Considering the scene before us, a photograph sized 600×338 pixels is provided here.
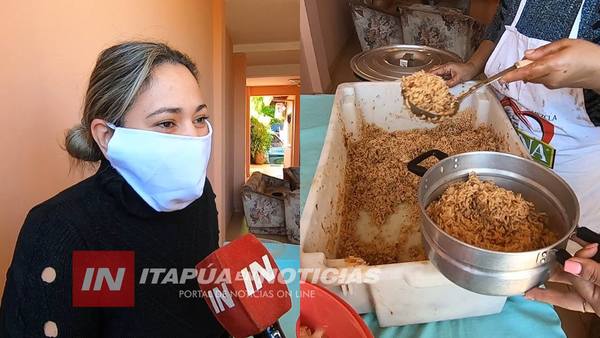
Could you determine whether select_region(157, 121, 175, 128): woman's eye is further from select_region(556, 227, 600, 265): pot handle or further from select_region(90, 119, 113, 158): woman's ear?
select_region(556, 227, 600, 265): pot handle

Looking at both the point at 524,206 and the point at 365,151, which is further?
the point at 365,151

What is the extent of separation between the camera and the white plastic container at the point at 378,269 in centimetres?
57

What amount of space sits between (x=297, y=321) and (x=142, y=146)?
0.25 m

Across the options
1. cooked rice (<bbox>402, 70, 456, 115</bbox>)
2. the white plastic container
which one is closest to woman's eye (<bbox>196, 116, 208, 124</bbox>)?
the white plastic container

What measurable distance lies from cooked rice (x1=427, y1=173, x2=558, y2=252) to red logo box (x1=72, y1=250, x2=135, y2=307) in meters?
0.43

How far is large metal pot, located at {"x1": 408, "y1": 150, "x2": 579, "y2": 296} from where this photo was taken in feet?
1.71

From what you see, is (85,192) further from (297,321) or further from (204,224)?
(297,321)

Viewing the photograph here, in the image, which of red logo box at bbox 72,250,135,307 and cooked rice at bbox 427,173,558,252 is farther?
cooked rice at bbox 427,173,558,252

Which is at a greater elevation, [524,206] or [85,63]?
[85,63]

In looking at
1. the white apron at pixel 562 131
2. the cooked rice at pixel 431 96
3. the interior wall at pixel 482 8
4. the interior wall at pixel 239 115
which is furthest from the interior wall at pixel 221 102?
the interior wall at pixel 482 8

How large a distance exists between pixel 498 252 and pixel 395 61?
878 millimetres

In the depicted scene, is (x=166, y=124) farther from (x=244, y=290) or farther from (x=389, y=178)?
(x=389, y=178)

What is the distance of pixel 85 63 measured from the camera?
13.4 inches

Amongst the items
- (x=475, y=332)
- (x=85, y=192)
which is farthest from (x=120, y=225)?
(x=475, y=332)
